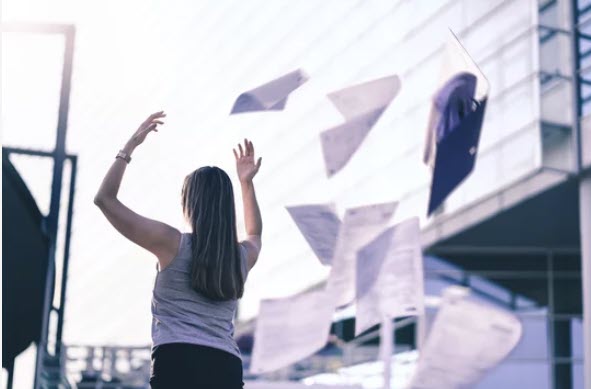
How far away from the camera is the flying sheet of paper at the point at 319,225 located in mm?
7363

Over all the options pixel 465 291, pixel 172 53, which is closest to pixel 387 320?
pixel 465 291

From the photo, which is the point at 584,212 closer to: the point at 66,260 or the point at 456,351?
the point at 66,260

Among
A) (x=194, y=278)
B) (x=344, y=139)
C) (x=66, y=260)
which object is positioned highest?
(x=344, y=139)

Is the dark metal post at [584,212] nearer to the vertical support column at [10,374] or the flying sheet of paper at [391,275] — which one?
the vertical support column at [10,374]

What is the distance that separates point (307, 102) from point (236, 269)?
3939 cm

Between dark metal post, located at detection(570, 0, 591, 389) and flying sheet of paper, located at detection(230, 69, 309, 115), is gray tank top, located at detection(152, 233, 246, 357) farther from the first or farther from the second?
dark metal post, located at detection(570, 0, 591, 389)

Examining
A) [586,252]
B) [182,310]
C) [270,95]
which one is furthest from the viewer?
[586,252]

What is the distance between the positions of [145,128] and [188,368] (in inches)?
31.9

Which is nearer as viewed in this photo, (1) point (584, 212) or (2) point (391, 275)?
(2) point (391, 275)

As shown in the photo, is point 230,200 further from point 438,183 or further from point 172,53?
point 172,53

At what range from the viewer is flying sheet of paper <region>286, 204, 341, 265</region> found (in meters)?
7.36

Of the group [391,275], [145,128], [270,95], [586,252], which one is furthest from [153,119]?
[586,252]

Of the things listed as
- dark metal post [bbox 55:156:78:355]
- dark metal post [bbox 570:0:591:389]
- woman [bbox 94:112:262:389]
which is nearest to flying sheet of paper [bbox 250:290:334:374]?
dark metal post [bbox 55:156:78:355]

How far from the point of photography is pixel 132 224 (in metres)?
3.71
